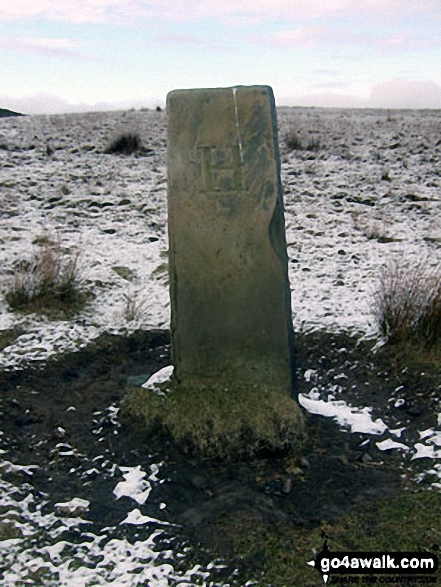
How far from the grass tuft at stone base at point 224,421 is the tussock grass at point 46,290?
165 centimetres

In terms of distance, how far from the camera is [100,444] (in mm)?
3727

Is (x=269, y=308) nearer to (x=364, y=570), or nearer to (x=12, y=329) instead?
(x=364, y=570)

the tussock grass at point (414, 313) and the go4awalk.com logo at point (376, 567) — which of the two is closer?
the go4awalk.com logo at point (376, 567)

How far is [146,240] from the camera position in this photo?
6.95m

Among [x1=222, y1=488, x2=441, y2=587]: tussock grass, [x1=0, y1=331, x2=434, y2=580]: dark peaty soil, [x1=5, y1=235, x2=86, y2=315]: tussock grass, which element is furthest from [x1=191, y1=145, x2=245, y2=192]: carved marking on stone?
[x1=5, y1=235, x2=86, y2=315]: tussock grass

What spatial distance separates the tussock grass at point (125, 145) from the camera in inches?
433

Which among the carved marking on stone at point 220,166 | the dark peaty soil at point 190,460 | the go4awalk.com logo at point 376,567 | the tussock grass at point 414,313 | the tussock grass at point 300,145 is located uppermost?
the tussock grass at point 300,145

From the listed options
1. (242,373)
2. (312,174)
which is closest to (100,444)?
(242,373)

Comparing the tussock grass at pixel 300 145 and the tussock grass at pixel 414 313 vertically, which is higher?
the tussock grass at pixel 300 145

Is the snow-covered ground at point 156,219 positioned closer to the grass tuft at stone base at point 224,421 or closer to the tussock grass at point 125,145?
the tussock grass at point 125,145

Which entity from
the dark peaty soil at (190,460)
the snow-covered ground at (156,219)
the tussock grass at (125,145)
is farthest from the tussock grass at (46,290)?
the tussock grass at (125,145)

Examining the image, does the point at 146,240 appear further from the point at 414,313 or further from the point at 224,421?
the point at 224,421

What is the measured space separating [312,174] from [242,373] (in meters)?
6.21

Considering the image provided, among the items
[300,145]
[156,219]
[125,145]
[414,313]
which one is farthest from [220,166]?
[300,145]
